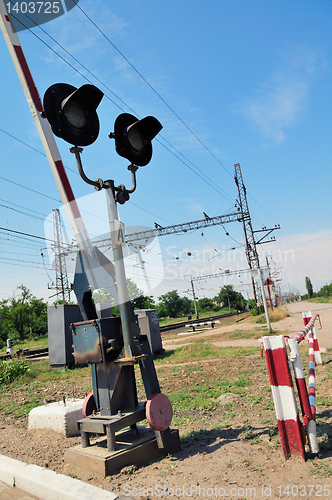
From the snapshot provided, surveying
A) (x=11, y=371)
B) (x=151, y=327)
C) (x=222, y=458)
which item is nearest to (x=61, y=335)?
(x=11, y=371)

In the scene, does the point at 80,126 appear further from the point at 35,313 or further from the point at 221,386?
the point at 35,313

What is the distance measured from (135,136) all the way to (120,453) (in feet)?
10.8

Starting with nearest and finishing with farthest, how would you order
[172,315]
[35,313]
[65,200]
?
1. [65,200]
2. [35,313]
3. [172,315]

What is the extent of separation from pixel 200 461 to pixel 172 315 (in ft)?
298

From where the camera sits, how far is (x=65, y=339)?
44.5 ft

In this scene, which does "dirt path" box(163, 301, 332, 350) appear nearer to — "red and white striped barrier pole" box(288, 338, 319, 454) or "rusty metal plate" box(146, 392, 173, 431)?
"red and white striped barrier pole" box(288, 338, 319, 454)

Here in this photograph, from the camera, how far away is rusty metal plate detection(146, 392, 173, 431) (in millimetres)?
3239

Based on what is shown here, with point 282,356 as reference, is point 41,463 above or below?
below

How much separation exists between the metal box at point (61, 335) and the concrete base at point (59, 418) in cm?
800

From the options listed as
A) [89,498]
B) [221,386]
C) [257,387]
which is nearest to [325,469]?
[89,498]

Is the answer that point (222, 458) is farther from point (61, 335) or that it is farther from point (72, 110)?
point (61, 335)

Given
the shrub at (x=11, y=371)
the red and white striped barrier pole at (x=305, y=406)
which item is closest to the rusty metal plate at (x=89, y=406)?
the red and white striped barrier pole at (x=305, y=406)

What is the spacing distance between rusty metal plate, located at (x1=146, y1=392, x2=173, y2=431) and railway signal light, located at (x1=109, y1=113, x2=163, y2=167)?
8.44ft

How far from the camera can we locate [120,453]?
323cm
